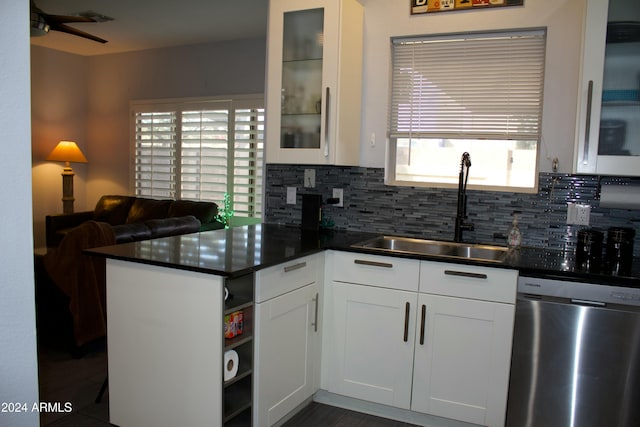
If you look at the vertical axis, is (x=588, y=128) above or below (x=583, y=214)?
above

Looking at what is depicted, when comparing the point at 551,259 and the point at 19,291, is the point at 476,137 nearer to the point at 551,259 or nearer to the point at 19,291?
the point at 551,259

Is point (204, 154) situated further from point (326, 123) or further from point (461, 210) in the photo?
point (461, 210)

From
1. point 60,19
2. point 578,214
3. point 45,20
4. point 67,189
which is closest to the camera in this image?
point 578,214

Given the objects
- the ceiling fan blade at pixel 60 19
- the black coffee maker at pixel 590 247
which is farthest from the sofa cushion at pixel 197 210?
the black coffee maker at pixel 590 247

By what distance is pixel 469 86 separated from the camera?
311 cm

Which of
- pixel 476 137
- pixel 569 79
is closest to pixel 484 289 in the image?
pixel 476 137

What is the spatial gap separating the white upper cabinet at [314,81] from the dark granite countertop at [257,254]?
557 mm

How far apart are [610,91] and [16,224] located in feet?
8.57

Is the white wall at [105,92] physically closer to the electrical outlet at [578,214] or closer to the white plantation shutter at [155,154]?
the white plantation shutter at [155,154]

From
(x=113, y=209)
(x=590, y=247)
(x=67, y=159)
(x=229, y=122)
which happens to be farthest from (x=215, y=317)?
(x=67, y=159)

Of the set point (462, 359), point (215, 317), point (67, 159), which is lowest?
point (462, 359)

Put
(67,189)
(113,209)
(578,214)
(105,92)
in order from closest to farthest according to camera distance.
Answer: (578,214) < (113,209) < (67,189) < (105,92)

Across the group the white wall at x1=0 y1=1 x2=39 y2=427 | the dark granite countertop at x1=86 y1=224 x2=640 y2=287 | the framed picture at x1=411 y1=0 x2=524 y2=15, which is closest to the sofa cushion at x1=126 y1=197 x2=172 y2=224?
the dark granite countertop at x1=86 y1=224 x2=640 y2=287

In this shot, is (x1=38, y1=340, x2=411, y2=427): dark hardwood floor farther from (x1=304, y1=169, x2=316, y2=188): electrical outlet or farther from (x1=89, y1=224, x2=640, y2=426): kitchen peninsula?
(x1=304, y1=169, x2=316, y2=188): electrical outlet
